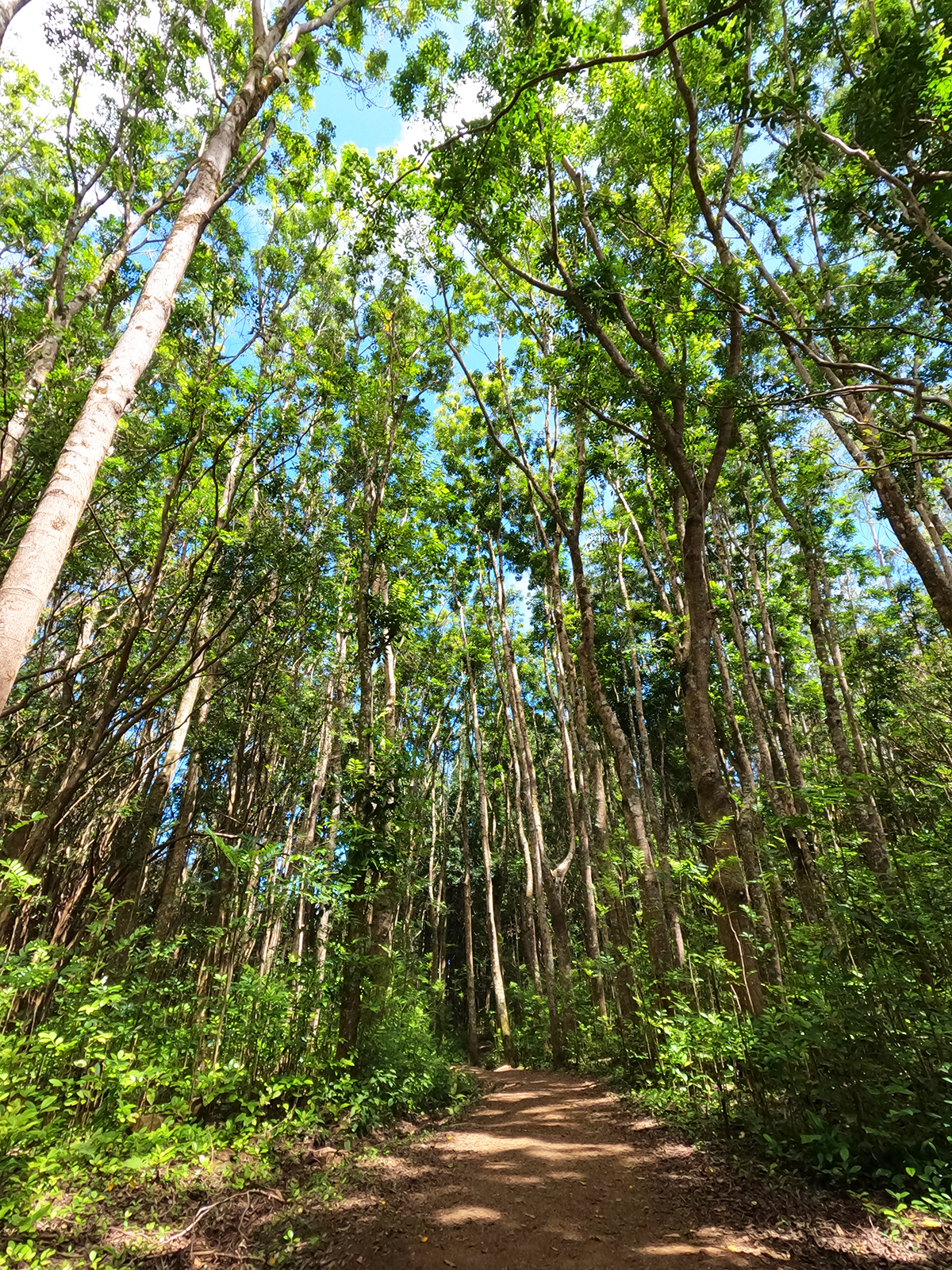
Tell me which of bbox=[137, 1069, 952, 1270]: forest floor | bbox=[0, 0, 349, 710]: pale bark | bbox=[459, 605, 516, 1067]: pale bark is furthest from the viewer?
bbox=[459, 605, 516, 1067]: pale bark

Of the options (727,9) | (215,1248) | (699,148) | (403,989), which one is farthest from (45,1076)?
(699,148)

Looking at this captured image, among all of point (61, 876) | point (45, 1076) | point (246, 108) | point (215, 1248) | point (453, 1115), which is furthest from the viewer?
point (453, 1115)

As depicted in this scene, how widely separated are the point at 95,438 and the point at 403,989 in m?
8.68

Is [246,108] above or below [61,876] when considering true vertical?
above

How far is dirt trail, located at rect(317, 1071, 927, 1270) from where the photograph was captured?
2.75 m

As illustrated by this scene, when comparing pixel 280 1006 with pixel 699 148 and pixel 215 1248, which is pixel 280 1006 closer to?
pixel 215 1248

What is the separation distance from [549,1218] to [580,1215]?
209 millimetres

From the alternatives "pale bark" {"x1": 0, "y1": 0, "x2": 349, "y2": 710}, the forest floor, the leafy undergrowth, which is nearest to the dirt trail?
the forest floor

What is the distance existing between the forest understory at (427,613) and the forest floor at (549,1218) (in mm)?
38

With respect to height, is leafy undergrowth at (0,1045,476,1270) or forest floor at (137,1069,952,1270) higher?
leafy undergrowth at (0,1045,476,1270)

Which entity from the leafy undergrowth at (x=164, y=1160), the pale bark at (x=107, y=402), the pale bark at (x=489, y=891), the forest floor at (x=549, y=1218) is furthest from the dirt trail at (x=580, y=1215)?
the pale bark at (x=489, y=891)

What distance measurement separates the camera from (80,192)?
940 cm

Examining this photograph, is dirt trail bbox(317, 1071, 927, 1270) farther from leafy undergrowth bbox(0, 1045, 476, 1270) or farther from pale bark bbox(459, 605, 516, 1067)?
pale bark bbox(459, 605, 516, 1067)

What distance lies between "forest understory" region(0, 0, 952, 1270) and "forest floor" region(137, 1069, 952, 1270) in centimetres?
4
